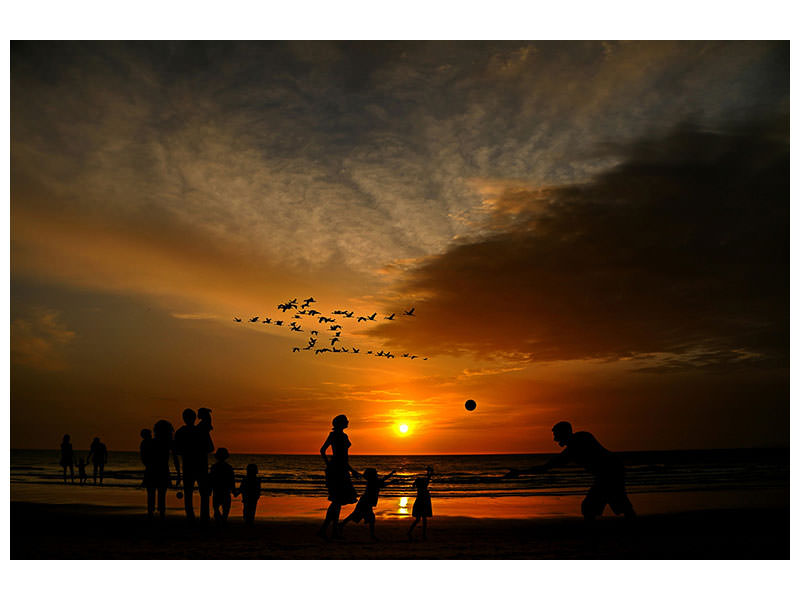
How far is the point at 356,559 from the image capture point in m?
8.15

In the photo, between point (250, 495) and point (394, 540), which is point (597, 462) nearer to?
point (394, 540)

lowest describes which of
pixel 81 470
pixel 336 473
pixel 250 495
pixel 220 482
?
pixel 81 470

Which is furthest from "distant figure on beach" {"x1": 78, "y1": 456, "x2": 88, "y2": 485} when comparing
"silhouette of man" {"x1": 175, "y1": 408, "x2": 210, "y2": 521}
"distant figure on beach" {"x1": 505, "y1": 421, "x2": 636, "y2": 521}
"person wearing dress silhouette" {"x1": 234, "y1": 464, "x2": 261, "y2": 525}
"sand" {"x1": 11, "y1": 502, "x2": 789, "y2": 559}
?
"distant figure on beach" {"x1": 505, "y1": 421, "x2": 636, "y2": 521}

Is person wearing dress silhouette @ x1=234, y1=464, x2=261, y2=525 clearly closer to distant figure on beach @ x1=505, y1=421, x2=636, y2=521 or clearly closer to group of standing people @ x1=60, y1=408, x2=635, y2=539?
group of standing people @ x1=60, y1=408, x2=635, y2=539

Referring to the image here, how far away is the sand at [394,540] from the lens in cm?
847

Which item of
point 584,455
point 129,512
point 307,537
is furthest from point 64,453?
point 584,455

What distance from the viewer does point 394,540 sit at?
974 cm

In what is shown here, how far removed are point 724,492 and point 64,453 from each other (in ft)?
73.3

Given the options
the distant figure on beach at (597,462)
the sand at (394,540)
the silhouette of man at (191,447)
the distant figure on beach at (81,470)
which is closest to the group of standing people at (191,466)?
the silhouette of man at (191,447)

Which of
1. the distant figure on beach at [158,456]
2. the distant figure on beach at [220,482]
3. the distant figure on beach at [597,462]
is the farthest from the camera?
the distant figure on beach at [220,482]

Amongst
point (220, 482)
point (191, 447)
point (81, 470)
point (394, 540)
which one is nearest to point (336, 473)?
point (394, 540)

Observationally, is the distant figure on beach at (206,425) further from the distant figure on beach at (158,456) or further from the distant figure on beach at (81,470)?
the distant figure on beach at (81,470)

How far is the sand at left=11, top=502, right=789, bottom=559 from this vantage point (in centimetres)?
847
